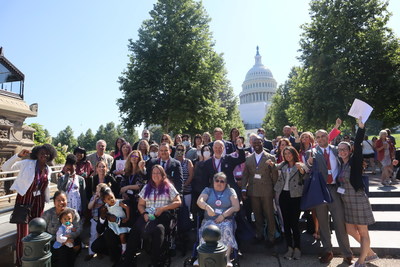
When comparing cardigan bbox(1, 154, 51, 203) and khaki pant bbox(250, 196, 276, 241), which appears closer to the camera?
cardigan bbox(1, 154, 51, 203)

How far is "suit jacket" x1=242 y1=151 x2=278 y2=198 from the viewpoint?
496 cm

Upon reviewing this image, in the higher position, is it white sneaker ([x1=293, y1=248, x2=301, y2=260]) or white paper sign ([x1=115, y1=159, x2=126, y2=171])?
white paper sign ([x1=115, y1=159, x2=126, y2=171])

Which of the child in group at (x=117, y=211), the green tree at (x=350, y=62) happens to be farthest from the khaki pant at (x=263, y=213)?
the green tree at (x=350, y=62)

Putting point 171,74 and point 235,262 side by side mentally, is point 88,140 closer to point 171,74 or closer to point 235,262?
point 171,74

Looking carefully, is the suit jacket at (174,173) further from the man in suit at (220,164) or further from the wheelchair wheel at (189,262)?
the wheelchair wheel at (189,262)

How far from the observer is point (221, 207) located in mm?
4543

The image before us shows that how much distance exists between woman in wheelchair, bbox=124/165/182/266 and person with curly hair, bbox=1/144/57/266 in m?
1.86

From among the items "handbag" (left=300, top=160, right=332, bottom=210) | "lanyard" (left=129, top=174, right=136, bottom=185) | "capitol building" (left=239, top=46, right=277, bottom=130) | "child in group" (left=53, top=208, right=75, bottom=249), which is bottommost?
"child in group" (left=53, top=208, right=75, bottom=249)

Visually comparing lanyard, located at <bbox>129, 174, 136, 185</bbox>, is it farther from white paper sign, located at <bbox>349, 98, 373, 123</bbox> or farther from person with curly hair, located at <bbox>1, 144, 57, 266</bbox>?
white paper sign, located at <bbox>349, 98, 373, 123</bbox>

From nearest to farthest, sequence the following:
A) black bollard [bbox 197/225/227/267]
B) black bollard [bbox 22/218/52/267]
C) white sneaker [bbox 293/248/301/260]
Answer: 1. black bollard [bbox 197/225/227/267]
2. black bollard [bbox 22/218/52/267]
3. white sneaker [bbox 293/248/301/260]

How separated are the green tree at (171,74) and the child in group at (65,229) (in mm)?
12962

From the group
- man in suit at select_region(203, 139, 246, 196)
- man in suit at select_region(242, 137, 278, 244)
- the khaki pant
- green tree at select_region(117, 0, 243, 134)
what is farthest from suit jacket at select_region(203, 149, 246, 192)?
green tree at select_region(117, 0, 243, 134)

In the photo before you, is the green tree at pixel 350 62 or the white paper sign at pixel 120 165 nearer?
the white paper sign at pixel 120 165

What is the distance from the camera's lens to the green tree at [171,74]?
17469mm
